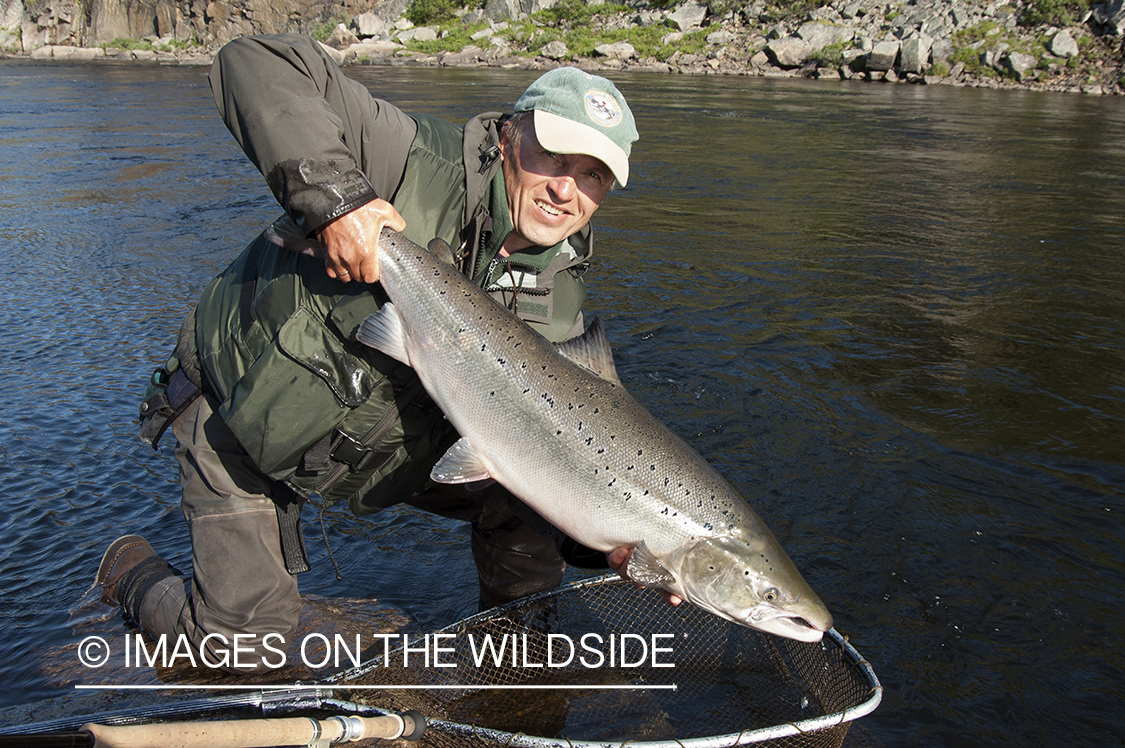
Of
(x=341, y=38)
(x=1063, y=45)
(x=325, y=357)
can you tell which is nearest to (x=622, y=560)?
(x=325, y=357)

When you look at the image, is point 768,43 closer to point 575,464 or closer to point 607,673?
point 607,673

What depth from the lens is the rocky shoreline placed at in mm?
34000

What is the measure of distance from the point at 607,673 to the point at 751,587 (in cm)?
105

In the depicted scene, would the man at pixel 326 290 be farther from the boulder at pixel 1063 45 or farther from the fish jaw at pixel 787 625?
the boulder at pixel 1063 45

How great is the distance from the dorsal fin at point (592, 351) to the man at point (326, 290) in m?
0.26

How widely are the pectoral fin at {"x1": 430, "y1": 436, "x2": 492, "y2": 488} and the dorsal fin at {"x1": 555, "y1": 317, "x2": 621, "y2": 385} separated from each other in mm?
474

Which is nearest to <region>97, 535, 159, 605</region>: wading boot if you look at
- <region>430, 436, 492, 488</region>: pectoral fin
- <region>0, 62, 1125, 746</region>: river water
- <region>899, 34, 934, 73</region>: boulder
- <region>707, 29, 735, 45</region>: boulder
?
<region>0, 62, 1125, 746</region>: river water

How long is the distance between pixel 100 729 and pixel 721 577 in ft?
5.65

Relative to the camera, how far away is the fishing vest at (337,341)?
2.60m

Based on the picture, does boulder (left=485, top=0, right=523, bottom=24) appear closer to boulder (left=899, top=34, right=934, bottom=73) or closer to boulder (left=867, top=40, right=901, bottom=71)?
boulder (left=867, top=40, right=901, bottom=71)

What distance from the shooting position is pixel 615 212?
454 inches

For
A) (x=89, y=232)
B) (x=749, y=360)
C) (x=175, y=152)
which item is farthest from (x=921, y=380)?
(x=175, y=152)

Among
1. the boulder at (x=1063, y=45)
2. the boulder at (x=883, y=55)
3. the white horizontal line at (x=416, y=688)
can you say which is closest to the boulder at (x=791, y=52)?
the boulder at (x=883, y=55)

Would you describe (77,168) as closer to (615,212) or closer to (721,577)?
(615,212)
